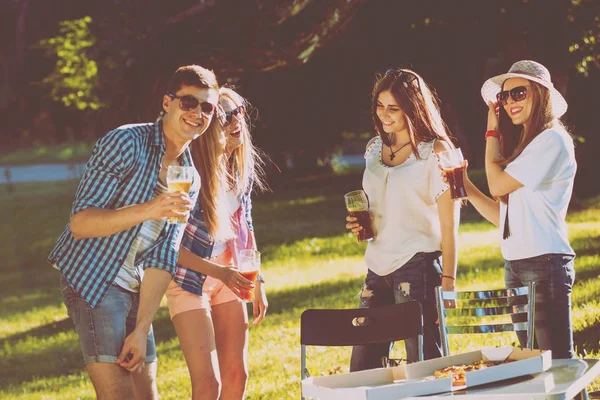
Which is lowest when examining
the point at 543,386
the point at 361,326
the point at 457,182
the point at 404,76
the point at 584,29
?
the point at 543,386

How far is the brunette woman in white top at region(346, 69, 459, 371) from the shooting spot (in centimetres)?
540

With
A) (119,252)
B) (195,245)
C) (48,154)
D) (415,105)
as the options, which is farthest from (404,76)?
(48,154)

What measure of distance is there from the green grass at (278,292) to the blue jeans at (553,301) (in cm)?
203

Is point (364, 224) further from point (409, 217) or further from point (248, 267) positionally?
point (248, 267)

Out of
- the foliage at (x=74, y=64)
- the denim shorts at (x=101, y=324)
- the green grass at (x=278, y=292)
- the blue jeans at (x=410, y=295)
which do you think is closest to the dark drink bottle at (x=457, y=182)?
the blue jeans at (x=410, y=295)

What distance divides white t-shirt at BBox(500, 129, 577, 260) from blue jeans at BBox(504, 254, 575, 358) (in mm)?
60

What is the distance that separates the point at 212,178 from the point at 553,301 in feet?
5.93

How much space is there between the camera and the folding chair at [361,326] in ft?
16.3

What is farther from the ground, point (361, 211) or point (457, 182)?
point (457, 182)

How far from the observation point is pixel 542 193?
5254mm

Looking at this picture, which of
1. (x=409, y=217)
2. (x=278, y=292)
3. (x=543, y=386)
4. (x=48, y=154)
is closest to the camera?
(x=543, y=386)

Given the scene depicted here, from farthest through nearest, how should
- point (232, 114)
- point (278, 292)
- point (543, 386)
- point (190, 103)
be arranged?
point (278, 292) < point (232, 114) < point (190, 103) < point (543, 386)

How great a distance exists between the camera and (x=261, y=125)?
25438 mm

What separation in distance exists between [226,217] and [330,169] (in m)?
25.5
